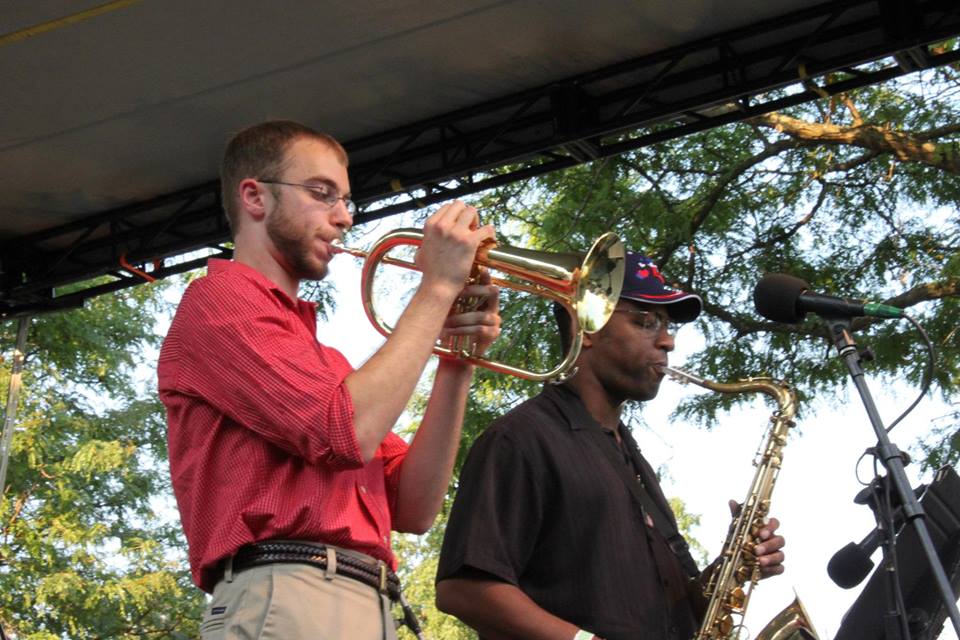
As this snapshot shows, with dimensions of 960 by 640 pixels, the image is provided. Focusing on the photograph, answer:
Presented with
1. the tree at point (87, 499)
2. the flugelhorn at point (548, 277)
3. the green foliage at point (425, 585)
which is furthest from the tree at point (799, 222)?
the tree at point (87, 499)

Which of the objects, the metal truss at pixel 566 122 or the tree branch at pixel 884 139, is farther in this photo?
the tree branch at pixel 884 139

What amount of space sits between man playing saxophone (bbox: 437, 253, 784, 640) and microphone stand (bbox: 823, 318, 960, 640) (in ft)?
2.41

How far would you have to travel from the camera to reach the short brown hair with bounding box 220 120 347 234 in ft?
11.3

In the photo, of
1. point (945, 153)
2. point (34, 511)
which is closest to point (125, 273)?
point (945, 153)

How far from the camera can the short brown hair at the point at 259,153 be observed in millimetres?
3432

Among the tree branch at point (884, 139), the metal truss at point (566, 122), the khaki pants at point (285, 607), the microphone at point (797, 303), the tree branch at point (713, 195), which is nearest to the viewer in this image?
the khaki pants at point (285, 607)

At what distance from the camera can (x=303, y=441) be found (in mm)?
2920

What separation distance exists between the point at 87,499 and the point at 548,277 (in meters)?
14.1

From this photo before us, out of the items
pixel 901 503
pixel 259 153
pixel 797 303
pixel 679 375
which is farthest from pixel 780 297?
pixel 259 153

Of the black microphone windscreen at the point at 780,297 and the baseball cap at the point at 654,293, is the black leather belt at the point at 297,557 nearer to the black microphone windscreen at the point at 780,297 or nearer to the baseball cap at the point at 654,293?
the black microphone windscreen at the point at 780,297

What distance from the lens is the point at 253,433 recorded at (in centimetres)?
304

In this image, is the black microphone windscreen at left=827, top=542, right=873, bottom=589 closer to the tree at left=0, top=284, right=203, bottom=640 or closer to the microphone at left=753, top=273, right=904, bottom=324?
the microphone at left=753, top=273, right=904, bottom=324

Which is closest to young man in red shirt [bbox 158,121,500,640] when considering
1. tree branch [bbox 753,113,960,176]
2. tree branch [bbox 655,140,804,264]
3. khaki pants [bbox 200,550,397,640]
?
khaki pants [bbox 200,550,397,640]

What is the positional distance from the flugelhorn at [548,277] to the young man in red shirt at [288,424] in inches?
7.6
